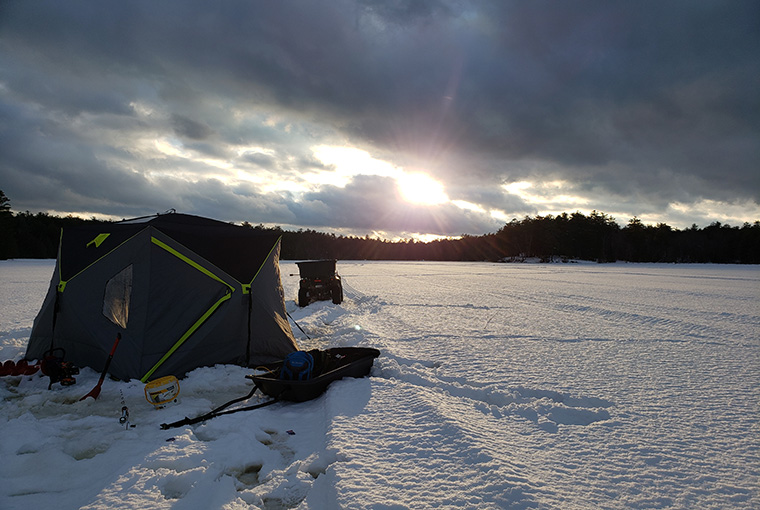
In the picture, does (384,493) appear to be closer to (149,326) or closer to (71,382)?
(149,326)

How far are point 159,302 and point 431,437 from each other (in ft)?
14.2

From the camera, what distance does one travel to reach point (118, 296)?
5512 millimetres

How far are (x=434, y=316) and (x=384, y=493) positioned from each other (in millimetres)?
7383

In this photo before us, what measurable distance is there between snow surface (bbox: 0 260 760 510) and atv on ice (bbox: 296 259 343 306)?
20.6ft

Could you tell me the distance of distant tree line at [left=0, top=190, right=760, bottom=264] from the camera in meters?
55.3

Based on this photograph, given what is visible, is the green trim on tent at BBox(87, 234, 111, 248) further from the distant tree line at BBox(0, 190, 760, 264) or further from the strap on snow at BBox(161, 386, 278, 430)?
the distant tree line at BBox(0, 190, 760, 264)

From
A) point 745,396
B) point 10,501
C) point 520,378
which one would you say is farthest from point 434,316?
point 10,501

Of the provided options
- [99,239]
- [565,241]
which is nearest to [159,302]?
[99,239]

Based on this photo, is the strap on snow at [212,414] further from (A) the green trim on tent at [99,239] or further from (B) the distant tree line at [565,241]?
(B) the distant tree line at [565,241]

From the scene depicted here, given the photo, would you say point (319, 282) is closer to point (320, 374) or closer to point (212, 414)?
point (320, 374)

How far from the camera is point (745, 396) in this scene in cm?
416

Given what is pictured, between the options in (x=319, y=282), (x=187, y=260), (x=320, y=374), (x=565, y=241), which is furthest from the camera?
(x=565, y=241)

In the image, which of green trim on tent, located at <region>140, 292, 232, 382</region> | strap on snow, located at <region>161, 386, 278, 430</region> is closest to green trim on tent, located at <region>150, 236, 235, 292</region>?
green trim on tent, located at <region>140, 292, 232, 382</region>

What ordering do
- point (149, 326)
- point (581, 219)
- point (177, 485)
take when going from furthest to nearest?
1. point (581, 219)
2. point (149, 326)
3. point (177, 485)
